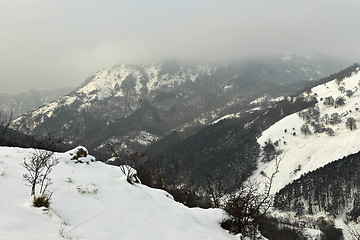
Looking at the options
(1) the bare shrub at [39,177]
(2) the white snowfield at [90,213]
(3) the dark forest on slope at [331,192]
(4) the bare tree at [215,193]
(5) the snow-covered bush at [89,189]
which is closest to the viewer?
(2) the white snowfield at [90,213]

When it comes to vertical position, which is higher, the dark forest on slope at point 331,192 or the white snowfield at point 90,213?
the white snowfield at point 90,213

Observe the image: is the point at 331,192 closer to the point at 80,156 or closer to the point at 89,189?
the point at 80,156

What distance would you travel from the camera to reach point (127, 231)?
7234mm

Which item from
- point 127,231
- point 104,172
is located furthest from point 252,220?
point 104,172

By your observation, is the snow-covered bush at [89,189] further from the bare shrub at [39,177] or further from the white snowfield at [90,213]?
the bare shrub at [39,177]

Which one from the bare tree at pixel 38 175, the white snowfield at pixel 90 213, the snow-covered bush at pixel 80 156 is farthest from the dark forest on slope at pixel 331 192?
the bare tree at pixel 38 175

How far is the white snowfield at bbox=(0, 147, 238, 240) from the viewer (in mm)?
6023

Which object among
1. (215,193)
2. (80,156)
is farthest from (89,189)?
(215,193)

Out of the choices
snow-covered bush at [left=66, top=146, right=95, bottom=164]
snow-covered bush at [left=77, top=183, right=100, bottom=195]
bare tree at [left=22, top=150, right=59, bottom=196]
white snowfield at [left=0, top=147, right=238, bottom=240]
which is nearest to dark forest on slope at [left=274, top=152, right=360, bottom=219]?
snow-covered bush at [left=66, top=146, right=95, bottom=164]

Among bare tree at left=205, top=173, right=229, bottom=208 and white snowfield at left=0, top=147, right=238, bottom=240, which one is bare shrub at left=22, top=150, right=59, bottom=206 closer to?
white snowfield at left=0, top=147, right=238, bottom=240

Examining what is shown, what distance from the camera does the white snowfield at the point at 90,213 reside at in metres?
6.02

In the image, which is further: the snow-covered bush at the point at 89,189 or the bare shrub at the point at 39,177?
the snow-covered bush at the point at 89,189

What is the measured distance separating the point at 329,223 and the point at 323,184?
110ft

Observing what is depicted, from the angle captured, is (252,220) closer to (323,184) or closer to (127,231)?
(127,231)
